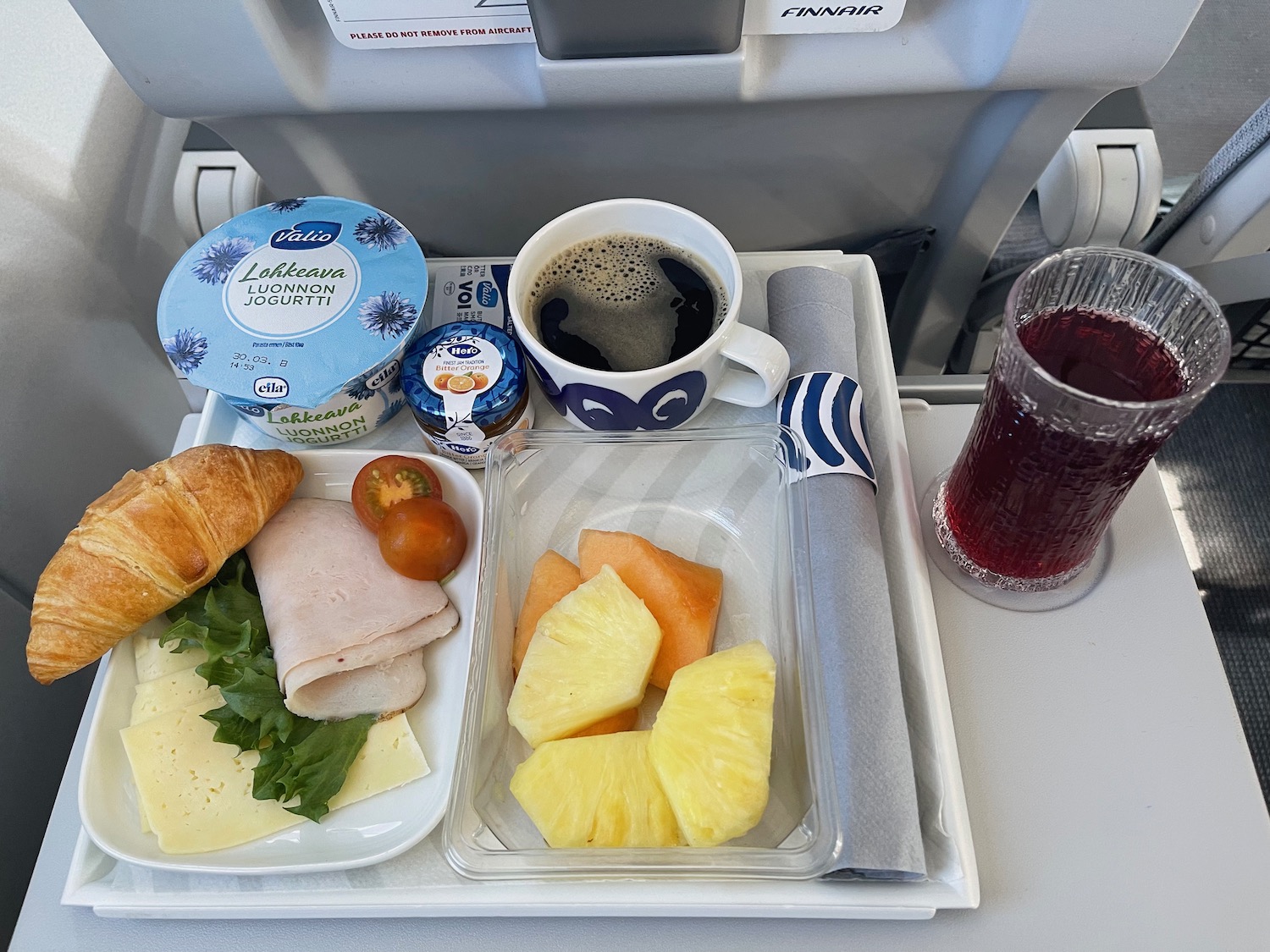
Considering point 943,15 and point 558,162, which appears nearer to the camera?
point 943,15

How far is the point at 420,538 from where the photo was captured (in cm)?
68

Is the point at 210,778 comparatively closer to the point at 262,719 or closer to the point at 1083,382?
the point at 262,719

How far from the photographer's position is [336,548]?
A: 2.36 feet

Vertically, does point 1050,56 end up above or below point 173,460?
above

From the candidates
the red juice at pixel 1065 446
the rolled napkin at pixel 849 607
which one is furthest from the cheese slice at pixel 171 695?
the red juice at pixel 1065 446

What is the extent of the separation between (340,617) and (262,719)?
0.29ft

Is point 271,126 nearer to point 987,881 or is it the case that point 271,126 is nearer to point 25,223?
point 25,223

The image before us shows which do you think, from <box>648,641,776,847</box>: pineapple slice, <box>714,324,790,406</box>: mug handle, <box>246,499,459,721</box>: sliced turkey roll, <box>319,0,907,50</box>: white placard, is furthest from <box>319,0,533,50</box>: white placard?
<box>648,641,776,847</box>: pineapple slice

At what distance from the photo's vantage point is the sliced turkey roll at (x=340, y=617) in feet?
2.15

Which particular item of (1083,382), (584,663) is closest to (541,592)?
(584,663)

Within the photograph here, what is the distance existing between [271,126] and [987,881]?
0.80 metres

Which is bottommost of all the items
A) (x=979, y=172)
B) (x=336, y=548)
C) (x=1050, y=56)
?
(x=336, y=548)

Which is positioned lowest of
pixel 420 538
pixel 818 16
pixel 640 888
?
pixel 640 888

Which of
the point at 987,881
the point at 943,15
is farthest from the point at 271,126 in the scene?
the point at 987,881
